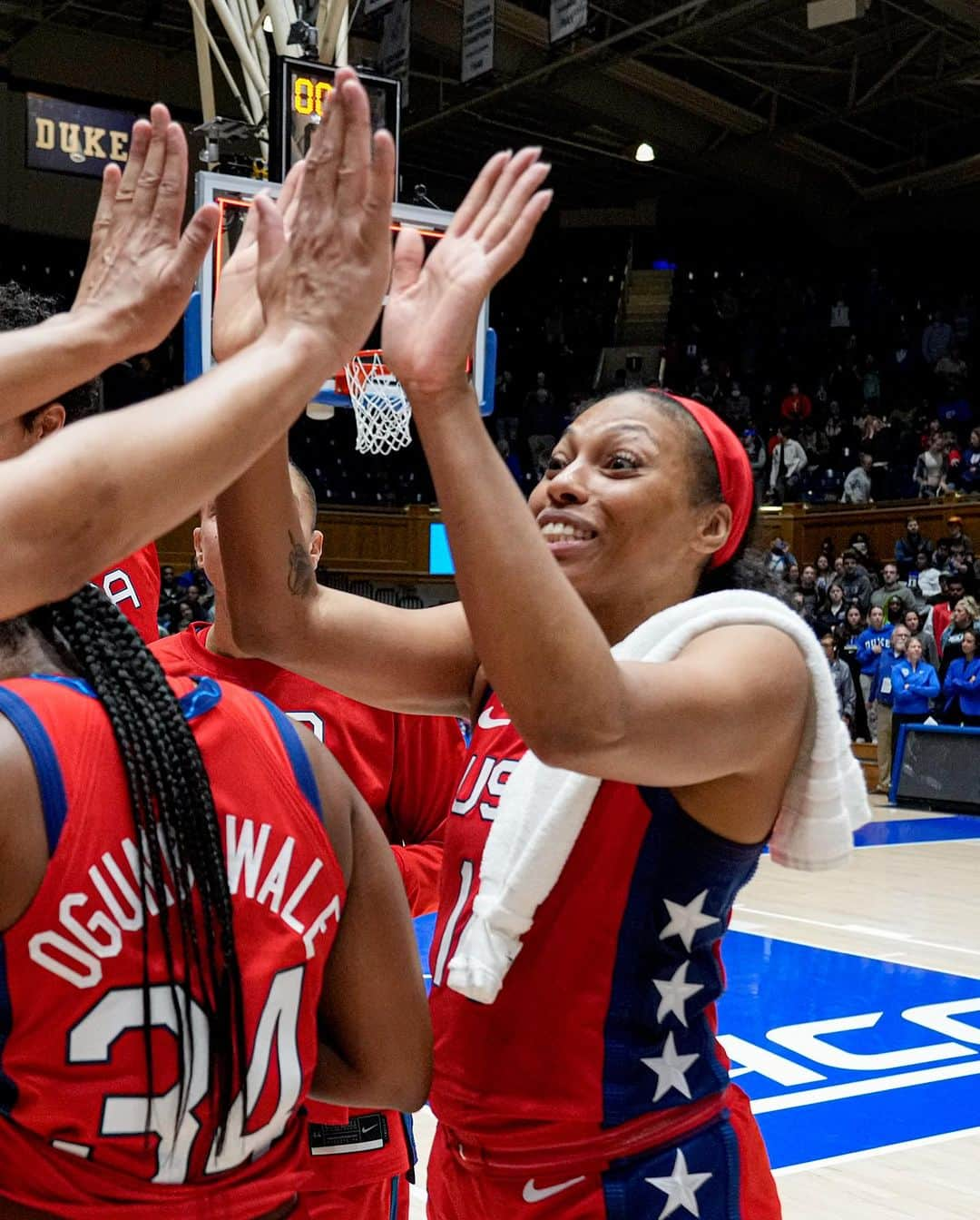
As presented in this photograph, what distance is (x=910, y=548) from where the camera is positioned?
1535cm

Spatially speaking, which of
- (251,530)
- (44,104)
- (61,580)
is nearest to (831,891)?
(251,530)

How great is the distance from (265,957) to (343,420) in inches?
751

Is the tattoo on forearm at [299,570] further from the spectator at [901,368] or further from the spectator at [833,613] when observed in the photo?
the spectator at [901,368]

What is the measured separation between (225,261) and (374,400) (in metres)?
1.23

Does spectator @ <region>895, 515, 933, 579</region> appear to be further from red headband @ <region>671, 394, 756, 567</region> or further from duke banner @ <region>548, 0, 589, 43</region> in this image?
red headband @ <region>671, 394, 756, 567</region>

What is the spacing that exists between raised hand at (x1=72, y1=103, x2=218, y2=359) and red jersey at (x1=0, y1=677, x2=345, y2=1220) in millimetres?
346

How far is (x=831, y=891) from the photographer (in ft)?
26.2

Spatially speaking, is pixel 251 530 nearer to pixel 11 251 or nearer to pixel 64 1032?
pixel 64 1032

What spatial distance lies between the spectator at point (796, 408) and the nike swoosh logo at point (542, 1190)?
18892 mm

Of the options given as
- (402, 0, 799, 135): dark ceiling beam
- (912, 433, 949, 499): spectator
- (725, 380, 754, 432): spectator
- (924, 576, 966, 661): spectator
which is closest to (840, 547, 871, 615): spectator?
(924, 576, 966, 661): spectator

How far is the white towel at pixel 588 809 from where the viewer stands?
1550 mm

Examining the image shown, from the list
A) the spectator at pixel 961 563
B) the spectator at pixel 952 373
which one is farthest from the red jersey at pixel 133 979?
the spectator at pixel 952 373

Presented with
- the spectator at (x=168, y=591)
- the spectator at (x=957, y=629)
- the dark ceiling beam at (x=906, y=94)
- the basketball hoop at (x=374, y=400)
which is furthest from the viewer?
the dark ceiling beam at (x=906, y=94)

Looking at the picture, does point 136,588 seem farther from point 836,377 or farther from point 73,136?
point 836,377
